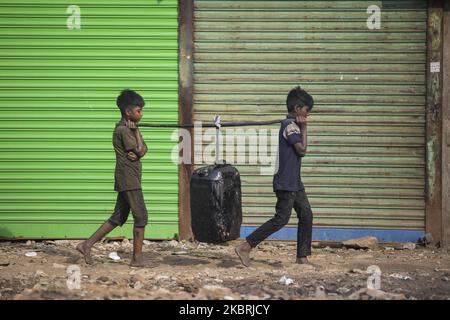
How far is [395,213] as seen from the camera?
909cm

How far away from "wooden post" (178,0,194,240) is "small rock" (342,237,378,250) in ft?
6.01

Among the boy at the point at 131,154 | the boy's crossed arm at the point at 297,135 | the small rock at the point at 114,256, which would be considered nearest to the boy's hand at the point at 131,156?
the boy at the point at 131,154

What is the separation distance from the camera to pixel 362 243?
894 centimetres

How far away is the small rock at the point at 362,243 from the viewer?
8.92 m

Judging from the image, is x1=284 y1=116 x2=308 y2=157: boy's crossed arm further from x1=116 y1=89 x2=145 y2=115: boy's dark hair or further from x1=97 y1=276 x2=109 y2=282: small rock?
x1=97 y1=276 x2=109 y2=282: small rock

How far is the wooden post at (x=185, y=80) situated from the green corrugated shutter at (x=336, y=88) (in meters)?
0.09

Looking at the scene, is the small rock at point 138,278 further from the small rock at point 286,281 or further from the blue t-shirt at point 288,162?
the blue t-shirt at point 288,162

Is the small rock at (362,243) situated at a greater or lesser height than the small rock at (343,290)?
lesser

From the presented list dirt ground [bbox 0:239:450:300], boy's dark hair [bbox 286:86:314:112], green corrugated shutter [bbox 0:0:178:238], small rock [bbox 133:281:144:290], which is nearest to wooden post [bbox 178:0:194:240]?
green corrugated shutter [bbox 0:0:178:238]

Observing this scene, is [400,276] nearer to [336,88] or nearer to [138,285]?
[138,285]

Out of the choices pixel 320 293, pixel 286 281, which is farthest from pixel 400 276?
pixel 320 293

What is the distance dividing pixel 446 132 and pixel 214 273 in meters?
3.29

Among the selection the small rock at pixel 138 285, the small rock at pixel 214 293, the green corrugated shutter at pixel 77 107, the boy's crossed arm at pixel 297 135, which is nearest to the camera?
the small rock at pixel 214 293
